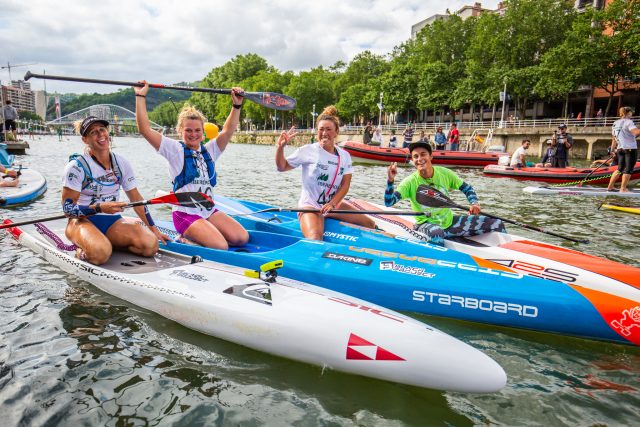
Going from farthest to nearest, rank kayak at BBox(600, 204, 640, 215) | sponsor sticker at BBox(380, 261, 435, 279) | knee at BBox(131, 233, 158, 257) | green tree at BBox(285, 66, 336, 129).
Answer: green tree at BBox(285, 66, 336, 129)
kayak at BBox(600, 204, 640, 215)
knee at BBox(131, 233, 158, 257)
sponsor sticker at BBox(380, 261, 435, 279)

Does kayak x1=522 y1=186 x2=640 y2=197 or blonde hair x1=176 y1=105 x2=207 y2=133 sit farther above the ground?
blonde hair x1=176 y1=105 x2=207 y2=133

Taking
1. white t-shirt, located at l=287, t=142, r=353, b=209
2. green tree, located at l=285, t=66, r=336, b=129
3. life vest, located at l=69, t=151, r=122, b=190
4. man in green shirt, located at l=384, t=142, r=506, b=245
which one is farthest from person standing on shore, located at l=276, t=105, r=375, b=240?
green tree, located at l=285, t=66, r=336, b=129

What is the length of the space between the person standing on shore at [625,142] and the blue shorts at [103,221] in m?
11.7

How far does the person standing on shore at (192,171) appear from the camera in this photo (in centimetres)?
485

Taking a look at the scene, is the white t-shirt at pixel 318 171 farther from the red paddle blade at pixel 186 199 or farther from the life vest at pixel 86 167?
the life vest at pixel 86 167

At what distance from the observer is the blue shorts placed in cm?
491

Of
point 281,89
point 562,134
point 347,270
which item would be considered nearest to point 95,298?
point 347,270

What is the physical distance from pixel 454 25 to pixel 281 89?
35085 mm

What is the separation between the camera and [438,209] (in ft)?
18.4

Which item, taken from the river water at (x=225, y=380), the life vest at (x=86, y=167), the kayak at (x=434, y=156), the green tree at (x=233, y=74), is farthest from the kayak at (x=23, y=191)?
the green tree at (x=233, y=74)

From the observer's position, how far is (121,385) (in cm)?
314

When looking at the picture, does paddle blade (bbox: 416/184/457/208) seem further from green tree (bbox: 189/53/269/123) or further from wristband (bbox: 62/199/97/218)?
green tree (bbox: 189/53/269/123)

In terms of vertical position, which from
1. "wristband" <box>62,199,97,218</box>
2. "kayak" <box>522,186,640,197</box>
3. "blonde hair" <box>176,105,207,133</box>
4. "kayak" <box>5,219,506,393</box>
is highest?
"blonde hair" <box>176,105,207,133</box>

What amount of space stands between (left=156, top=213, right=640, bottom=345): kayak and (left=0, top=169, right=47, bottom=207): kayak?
21.8 feet
